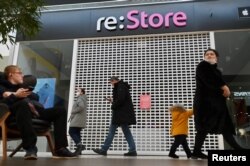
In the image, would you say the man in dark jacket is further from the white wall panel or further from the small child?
the white wall panel

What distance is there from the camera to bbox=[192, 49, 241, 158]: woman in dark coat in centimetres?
370

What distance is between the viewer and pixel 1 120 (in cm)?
313

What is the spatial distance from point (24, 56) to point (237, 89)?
5170 millimetres

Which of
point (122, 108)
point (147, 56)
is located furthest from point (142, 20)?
point (122, 108)

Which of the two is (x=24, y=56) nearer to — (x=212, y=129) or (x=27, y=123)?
(x=27, y=123)

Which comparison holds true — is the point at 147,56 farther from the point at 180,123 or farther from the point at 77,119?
the point at 180,123

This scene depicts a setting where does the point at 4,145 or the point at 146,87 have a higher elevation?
the point at 146,87

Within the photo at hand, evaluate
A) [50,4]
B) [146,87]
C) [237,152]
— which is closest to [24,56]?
[50,4]

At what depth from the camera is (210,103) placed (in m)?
3.80

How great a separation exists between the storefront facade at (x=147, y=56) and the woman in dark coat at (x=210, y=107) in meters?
2.85

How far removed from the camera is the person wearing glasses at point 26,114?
3.17 m

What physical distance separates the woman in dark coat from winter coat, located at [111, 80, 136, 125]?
172cm

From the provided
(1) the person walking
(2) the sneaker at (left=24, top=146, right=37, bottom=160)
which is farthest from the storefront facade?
(2) the sneaker at (left=24, top=146, right=37, bottom=160)

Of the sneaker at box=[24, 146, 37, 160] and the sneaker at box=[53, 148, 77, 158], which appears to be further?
the sneaker at box=[53, 148, 77, 158]
